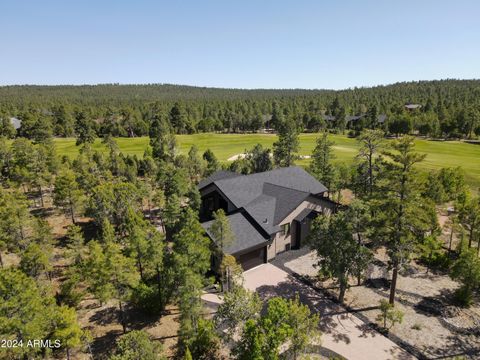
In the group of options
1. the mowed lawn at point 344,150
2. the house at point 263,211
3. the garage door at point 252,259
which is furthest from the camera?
the mowed lawn at point 344,150

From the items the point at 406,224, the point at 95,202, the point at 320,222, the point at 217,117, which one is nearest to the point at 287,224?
the point at 320,222

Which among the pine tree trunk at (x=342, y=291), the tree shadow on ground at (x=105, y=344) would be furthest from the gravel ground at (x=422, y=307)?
the tree shadow on ground at (x=105, y=344)

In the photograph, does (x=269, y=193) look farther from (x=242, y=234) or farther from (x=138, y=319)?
(x=138, y=319)

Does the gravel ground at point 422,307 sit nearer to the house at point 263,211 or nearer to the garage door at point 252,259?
the garage door at point 252,259

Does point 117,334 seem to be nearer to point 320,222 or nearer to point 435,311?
point 320,222

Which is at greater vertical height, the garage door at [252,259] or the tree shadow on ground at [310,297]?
the garage door at [252,259]

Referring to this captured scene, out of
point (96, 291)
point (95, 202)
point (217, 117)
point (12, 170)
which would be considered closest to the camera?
point (96, 291)

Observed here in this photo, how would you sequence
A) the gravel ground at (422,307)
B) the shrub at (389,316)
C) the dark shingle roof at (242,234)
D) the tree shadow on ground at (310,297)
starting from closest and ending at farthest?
the gravel ground at (422,307)
the shrub at (389,316)
the tree shadow on ground at (310,297)
the dark shingle roof at (242,234)

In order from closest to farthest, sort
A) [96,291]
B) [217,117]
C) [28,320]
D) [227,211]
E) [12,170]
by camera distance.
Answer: [28,320] → [96,291] → [227,211] → [12,170] → [217,117]
